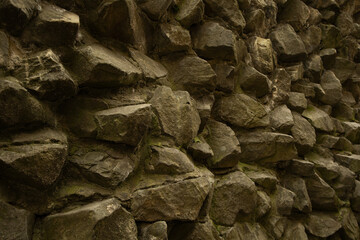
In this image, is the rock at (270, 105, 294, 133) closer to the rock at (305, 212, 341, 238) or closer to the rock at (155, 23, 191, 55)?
the rock at (305, 212, 341, 238)

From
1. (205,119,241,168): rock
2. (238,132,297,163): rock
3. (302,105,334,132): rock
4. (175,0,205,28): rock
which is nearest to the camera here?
(205,119,241,168): rock

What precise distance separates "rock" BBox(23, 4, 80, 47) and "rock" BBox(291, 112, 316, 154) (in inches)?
118

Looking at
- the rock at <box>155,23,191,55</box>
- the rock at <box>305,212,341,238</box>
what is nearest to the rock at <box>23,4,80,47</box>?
the rock at <box>155,23,191,55</box>

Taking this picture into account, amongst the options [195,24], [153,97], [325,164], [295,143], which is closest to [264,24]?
[195,24]

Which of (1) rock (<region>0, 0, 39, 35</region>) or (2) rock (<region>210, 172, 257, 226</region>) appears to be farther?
(2) rock (<region>210, 172, 257, 226</region>)

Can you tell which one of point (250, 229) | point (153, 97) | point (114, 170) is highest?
point (153, 97)

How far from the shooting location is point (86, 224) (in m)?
1.87

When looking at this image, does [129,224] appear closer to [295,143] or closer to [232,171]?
[232,171]

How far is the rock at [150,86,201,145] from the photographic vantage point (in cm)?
264

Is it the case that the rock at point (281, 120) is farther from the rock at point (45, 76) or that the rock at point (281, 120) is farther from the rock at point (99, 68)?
the rock at point (45, 76)

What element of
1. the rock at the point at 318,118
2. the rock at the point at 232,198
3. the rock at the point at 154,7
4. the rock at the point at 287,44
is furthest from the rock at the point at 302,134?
the rock at the point at 154,7

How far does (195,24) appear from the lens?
341 cm

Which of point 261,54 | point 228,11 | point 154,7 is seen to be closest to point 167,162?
point 154,7

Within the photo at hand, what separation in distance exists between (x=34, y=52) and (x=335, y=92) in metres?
4.72
